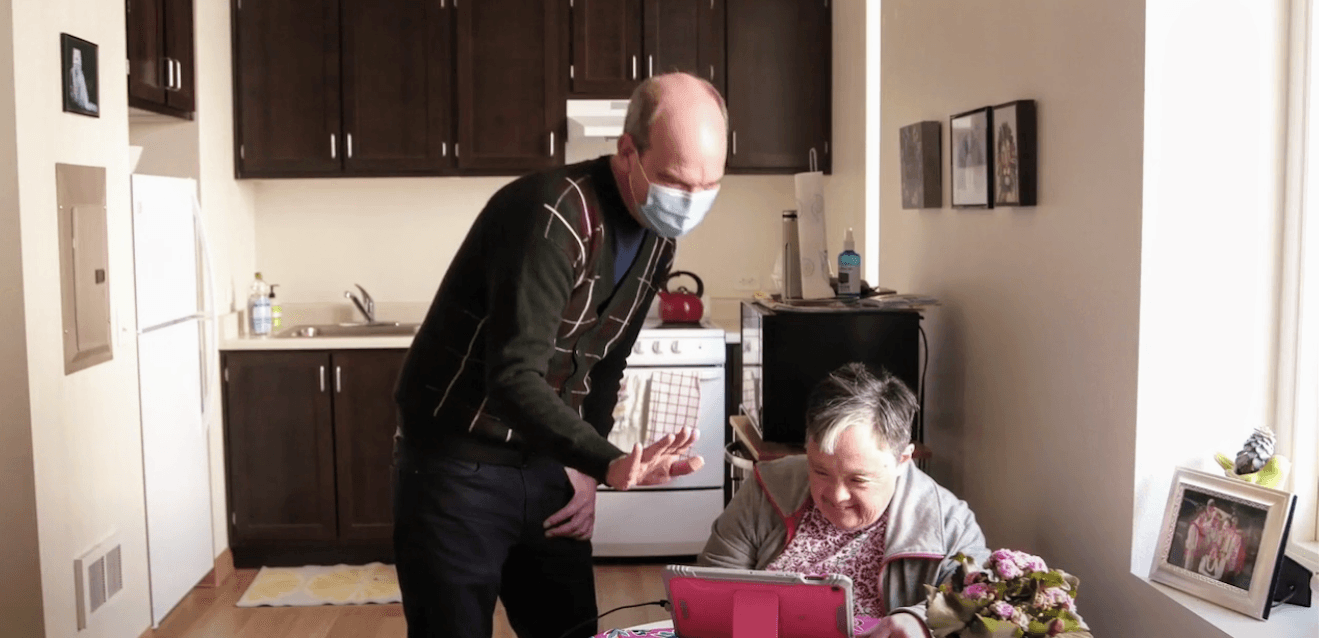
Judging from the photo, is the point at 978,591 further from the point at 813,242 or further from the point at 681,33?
the point at 681,33

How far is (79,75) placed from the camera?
348 centimetres

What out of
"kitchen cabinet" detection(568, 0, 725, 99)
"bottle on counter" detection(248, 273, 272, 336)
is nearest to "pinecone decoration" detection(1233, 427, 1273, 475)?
"kitchen cabinet" detection(568, 0, 725, 99)

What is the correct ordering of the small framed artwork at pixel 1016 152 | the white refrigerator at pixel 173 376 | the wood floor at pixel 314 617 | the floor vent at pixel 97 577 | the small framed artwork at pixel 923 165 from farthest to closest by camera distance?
the wood floor at pixel 314 617 < the white refrigerator at pixel 173 376 < the floor vent at pixel 97 577 < the small framed artwork at pixel 923 165 < the small framed artwork at pixel 1016 152

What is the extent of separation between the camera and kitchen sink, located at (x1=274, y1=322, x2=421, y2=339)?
5211mm

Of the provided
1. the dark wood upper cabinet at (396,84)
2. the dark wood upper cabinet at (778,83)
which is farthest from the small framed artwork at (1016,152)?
the dark wood upper cabinet at (396,84)

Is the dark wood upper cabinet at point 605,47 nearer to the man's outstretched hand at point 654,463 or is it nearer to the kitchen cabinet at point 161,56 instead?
the kitchen cabinet at point 161,56

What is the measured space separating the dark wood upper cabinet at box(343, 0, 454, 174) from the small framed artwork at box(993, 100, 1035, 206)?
9.20 ft

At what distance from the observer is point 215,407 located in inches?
187

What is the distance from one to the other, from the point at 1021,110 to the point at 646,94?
1172 mm

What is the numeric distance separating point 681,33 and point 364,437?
204 centimetres

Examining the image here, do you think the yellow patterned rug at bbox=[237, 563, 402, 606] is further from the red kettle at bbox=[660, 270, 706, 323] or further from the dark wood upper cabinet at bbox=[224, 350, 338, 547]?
the red kettle at bbox=[660, 270, 706, 323]

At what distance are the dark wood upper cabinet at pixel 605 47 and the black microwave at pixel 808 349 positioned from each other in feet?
7.38

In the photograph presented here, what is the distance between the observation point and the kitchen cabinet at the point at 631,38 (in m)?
5.07

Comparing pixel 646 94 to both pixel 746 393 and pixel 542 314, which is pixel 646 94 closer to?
pixel 542 314
